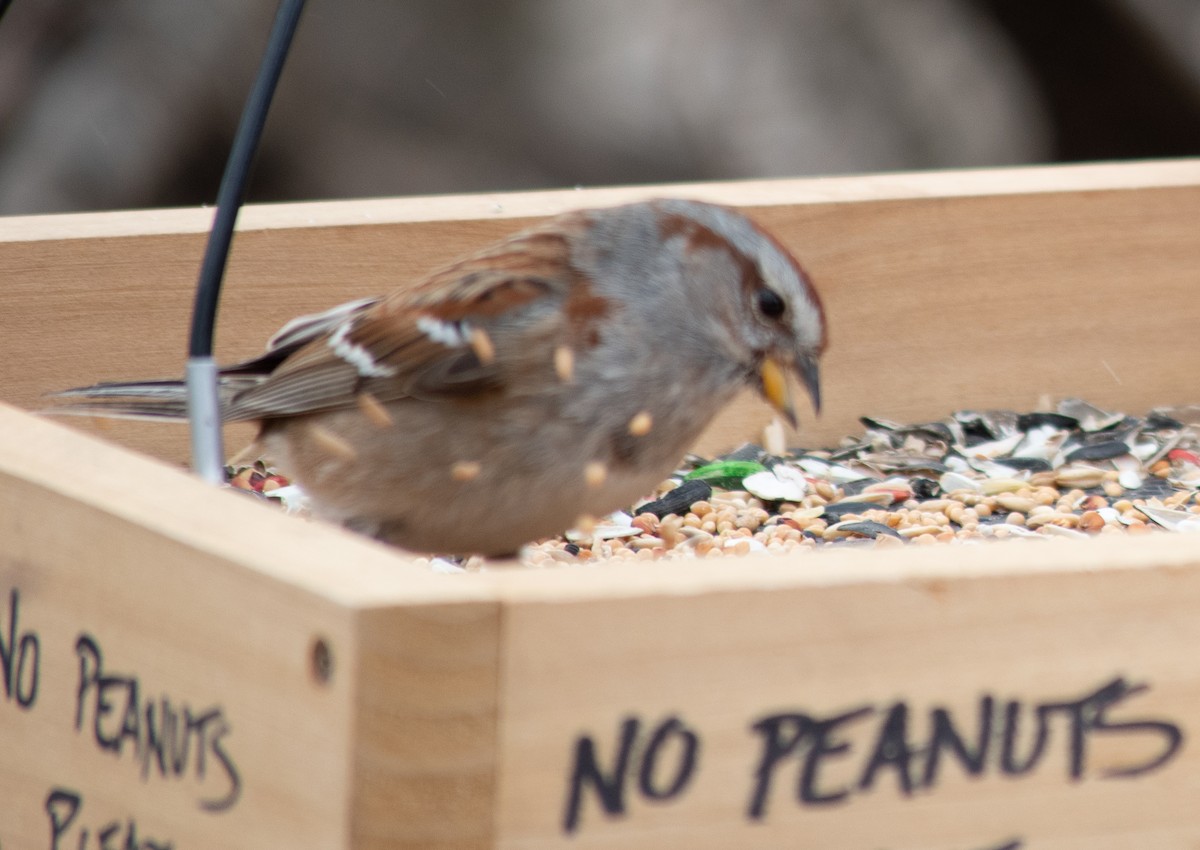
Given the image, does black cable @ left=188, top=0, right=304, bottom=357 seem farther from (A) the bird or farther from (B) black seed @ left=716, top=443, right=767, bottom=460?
(B) black seed @ left=716, top=443, right=767, bottom=460

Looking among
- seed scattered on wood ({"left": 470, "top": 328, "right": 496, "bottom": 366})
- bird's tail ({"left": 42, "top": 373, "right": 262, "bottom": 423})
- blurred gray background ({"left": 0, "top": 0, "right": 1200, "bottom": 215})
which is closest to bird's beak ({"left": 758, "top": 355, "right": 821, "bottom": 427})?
seed scattered on wood ({"left": 470, "top": 328, "right": 496, "bottom": 366})

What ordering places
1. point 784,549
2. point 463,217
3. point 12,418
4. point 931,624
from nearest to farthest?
point 931,624
point 12,418
point 784,549
point 463,217

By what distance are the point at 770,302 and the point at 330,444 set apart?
437mm

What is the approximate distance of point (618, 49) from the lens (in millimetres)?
4309

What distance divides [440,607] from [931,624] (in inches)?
14.1

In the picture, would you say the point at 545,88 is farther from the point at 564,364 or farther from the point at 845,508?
the point at 564,364

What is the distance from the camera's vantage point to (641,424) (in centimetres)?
180

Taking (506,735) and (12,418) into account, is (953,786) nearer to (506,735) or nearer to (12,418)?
(506,735)

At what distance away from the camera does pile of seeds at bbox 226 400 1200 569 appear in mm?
2238

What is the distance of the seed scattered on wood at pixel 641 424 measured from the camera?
71.0 inches

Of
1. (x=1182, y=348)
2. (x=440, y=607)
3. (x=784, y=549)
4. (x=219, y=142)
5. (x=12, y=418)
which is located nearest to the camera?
(x=440, y=607)

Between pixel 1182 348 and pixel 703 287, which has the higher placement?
pixel 1182 348

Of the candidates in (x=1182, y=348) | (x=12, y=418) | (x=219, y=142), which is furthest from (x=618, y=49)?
(x=12, y=418)

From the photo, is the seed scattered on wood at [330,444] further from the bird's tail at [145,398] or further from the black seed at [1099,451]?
the black seed at [1099,451]
